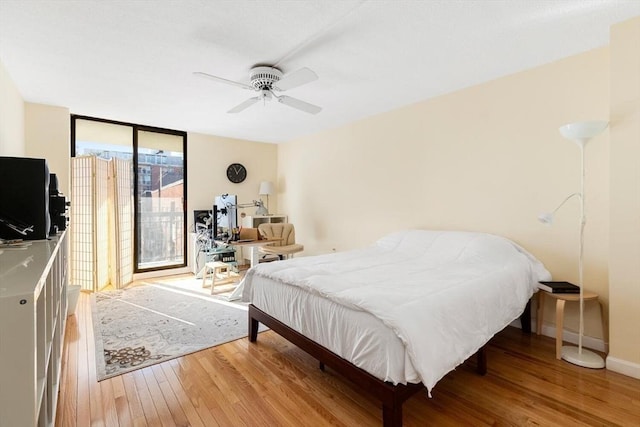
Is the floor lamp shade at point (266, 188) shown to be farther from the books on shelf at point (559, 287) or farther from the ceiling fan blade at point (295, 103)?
the books on shelf at point (559, 287)

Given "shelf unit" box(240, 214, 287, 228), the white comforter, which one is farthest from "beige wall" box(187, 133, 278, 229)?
the white comforter

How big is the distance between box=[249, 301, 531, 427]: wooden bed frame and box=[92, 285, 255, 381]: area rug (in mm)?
689

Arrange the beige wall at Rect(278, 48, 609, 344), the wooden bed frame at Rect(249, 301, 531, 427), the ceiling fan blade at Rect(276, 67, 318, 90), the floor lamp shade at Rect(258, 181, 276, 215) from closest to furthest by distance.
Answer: the wooden bed frame at Rect(249, 301, 531, 427) < the ceiling fan blade at Rect(276, 67, 318, 90) < the beige wall at Rect(278, 48, 609, 344) < the floor lamp shade at Rect(258, 181, 276, 215)

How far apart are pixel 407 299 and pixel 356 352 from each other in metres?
0.41

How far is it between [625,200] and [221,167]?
5138 mm

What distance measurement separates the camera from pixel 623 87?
6.98ft

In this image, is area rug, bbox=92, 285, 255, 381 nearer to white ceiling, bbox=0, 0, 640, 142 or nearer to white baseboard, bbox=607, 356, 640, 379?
white ceiling, bbox=0, 0, 640, 142

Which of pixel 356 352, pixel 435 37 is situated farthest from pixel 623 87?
pixel 356 352

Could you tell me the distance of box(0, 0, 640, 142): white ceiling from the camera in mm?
1893

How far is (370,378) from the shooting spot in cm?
161

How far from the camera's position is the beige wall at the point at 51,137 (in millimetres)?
3560

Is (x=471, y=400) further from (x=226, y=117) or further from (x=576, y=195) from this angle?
(x=226, y=117)

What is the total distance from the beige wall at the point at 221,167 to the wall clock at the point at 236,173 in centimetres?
6

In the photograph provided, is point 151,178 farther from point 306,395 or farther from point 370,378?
point 370,378
